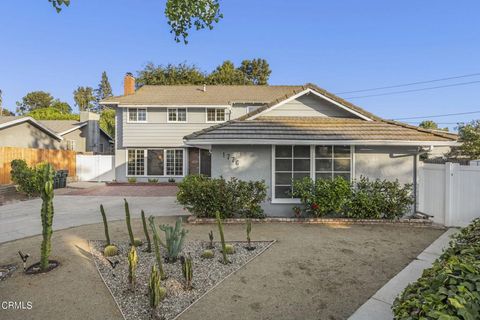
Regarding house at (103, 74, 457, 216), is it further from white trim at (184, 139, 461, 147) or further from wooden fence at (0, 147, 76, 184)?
wooden fence at (0, 147, 76, 184)

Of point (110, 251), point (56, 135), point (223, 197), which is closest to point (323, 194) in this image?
point (223, 197)

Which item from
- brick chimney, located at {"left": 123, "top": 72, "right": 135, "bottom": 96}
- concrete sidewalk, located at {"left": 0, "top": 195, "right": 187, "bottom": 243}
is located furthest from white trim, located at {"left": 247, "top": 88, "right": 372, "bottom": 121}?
brick chimney, located at {"left": 123, "top": 72, "right": 135, "bottom": 96}

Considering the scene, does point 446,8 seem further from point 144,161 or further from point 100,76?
point 100,76

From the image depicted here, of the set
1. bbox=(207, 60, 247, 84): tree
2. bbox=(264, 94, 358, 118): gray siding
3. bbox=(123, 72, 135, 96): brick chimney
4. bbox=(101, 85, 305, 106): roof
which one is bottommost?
bbox=(264, 94, 358, 118): gray siding

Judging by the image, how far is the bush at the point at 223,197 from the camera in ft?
29.9

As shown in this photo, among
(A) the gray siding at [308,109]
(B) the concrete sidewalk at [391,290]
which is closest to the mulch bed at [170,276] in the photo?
(B) the concrete sidewalk at [391,290]

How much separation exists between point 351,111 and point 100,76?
83106 mm

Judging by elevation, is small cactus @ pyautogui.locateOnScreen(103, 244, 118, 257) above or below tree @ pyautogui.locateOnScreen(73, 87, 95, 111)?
below

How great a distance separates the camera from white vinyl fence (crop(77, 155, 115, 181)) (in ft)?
76.4

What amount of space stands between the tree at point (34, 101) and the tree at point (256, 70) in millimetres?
53075

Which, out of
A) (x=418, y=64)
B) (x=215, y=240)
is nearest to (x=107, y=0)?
(x=215, y=240)

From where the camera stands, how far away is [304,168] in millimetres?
10039

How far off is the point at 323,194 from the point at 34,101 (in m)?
83.0

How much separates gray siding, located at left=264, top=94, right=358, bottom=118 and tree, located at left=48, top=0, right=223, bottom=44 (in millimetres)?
6265
